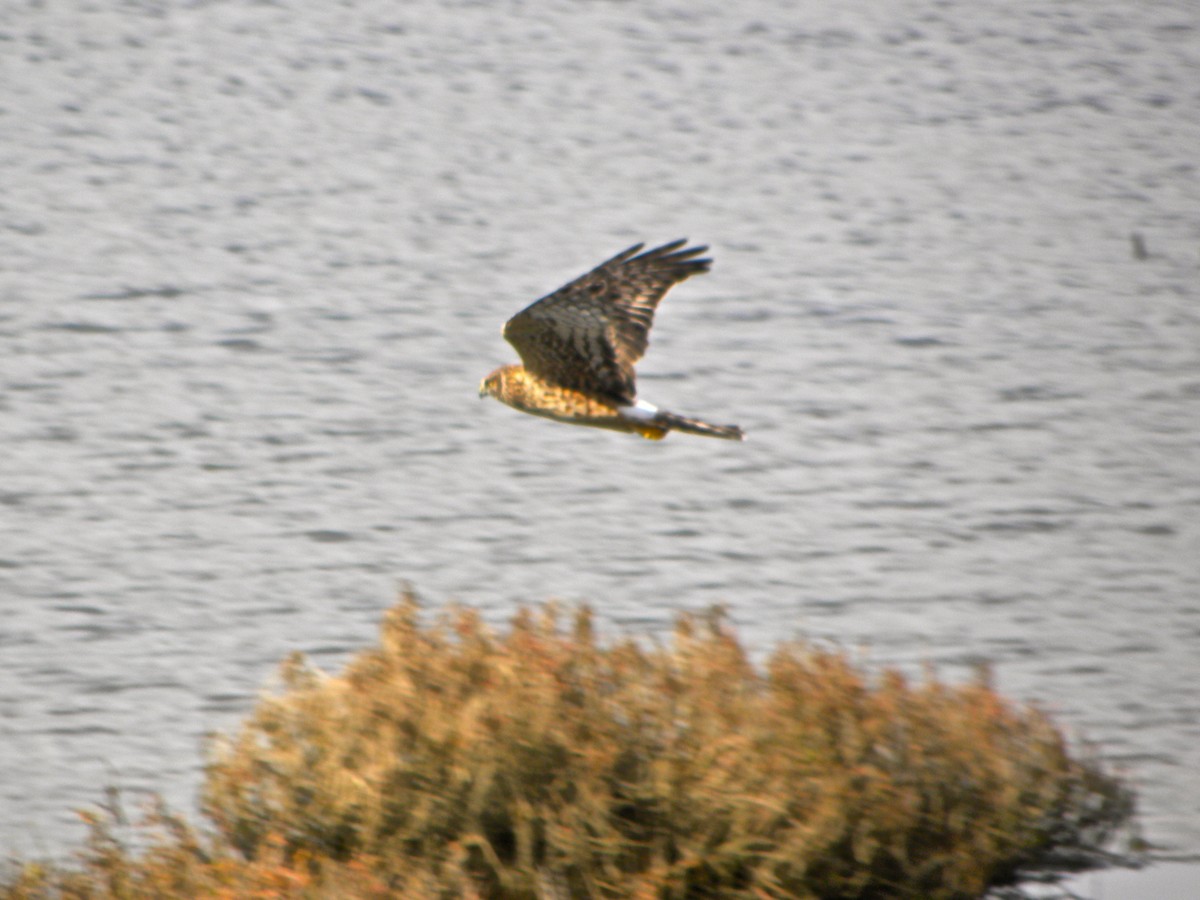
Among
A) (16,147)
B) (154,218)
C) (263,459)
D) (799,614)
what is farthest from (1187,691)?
Result: (16,147)

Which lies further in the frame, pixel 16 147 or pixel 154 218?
pixel 16 147

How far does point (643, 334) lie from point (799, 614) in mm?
3645

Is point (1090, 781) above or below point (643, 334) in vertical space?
below

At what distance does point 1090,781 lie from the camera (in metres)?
6.12

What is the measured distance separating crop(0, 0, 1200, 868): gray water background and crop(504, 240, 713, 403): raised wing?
3.04 metres

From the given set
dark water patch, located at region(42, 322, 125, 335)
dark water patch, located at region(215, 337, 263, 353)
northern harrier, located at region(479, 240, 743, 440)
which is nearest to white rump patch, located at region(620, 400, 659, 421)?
northern harrier, located at region(479, 240, 743, 440)

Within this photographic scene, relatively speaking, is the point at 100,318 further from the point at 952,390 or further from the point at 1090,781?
the point at 1090,781

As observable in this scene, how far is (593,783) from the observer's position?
503 centimetres

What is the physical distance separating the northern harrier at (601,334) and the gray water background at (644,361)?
117 inches

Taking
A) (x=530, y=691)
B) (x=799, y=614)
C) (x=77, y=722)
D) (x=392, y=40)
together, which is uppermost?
(x=392, y=40)

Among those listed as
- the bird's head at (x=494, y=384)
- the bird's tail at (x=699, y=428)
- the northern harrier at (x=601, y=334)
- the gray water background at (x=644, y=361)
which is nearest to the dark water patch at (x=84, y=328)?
the gray water background at (x=644, y=361)

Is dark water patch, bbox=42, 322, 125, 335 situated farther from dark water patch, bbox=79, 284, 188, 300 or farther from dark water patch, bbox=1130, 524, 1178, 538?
dark water patch, bbox=1130, 524, 1178, 538

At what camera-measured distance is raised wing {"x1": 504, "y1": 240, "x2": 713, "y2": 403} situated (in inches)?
246

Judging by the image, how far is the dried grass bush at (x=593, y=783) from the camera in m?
4.95
